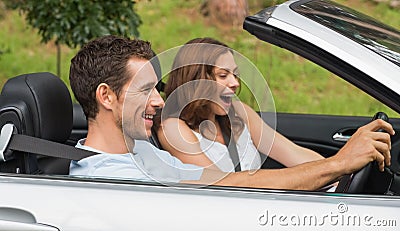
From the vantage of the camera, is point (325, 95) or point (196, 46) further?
point (325, 95)

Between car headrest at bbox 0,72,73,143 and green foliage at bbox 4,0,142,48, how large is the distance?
2.72m

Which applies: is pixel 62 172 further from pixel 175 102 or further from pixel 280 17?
pixel 280 17

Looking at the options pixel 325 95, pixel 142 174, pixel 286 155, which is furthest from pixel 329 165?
pixel 325 95

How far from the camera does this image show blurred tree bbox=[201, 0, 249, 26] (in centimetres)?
848

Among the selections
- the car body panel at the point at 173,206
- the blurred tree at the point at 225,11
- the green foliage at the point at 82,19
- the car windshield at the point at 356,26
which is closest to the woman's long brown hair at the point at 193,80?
the car windshield at the point at 356,26

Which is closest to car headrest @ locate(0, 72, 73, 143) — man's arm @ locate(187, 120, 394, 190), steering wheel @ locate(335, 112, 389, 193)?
man's arm @ locate(187, 120, 394, 190)

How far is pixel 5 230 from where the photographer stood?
2.44m

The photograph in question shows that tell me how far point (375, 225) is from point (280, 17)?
2.12 feet

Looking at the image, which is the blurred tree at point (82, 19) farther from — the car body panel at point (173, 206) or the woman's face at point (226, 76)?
the car body panel at point (173, 206)

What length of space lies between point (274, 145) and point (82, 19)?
257cm

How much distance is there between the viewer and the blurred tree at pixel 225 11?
848 cm

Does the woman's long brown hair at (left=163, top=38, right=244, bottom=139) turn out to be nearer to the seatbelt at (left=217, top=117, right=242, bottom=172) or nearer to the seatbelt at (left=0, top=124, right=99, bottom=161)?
the seatbelt at (left=217, top=117, right=242, bottom=172)

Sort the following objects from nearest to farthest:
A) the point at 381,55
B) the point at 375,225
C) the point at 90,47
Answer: the point at 375,225 → the point at 381,55 → the point at 90,47

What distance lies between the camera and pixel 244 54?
28.9 ft
